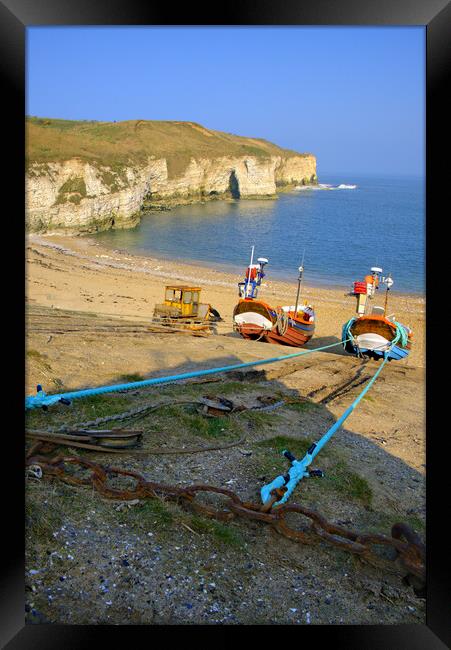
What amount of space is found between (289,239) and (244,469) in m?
56.8

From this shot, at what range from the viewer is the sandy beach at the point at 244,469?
372cm

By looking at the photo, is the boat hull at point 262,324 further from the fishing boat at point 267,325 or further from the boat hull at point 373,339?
the boat hull at point 373,339

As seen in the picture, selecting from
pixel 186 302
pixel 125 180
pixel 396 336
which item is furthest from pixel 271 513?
pixel 125 180

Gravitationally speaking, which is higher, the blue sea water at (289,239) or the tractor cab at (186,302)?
the blue sea water at (289,239)

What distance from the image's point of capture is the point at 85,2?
274cm

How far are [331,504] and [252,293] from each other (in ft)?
49.9

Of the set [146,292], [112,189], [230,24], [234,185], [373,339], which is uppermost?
[234,185]

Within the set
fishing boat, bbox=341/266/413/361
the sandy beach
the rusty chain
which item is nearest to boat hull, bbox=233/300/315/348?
the sandy beach

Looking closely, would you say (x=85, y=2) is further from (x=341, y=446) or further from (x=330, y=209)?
(x=330, y=209)

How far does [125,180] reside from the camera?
196 ft

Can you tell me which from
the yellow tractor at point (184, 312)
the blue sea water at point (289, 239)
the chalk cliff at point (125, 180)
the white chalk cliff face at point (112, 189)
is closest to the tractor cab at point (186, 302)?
the yellow tractor at point (184, 312)

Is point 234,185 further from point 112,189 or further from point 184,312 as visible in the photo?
point 184,312

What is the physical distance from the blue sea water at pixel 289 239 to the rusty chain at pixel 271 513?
23.0 m
